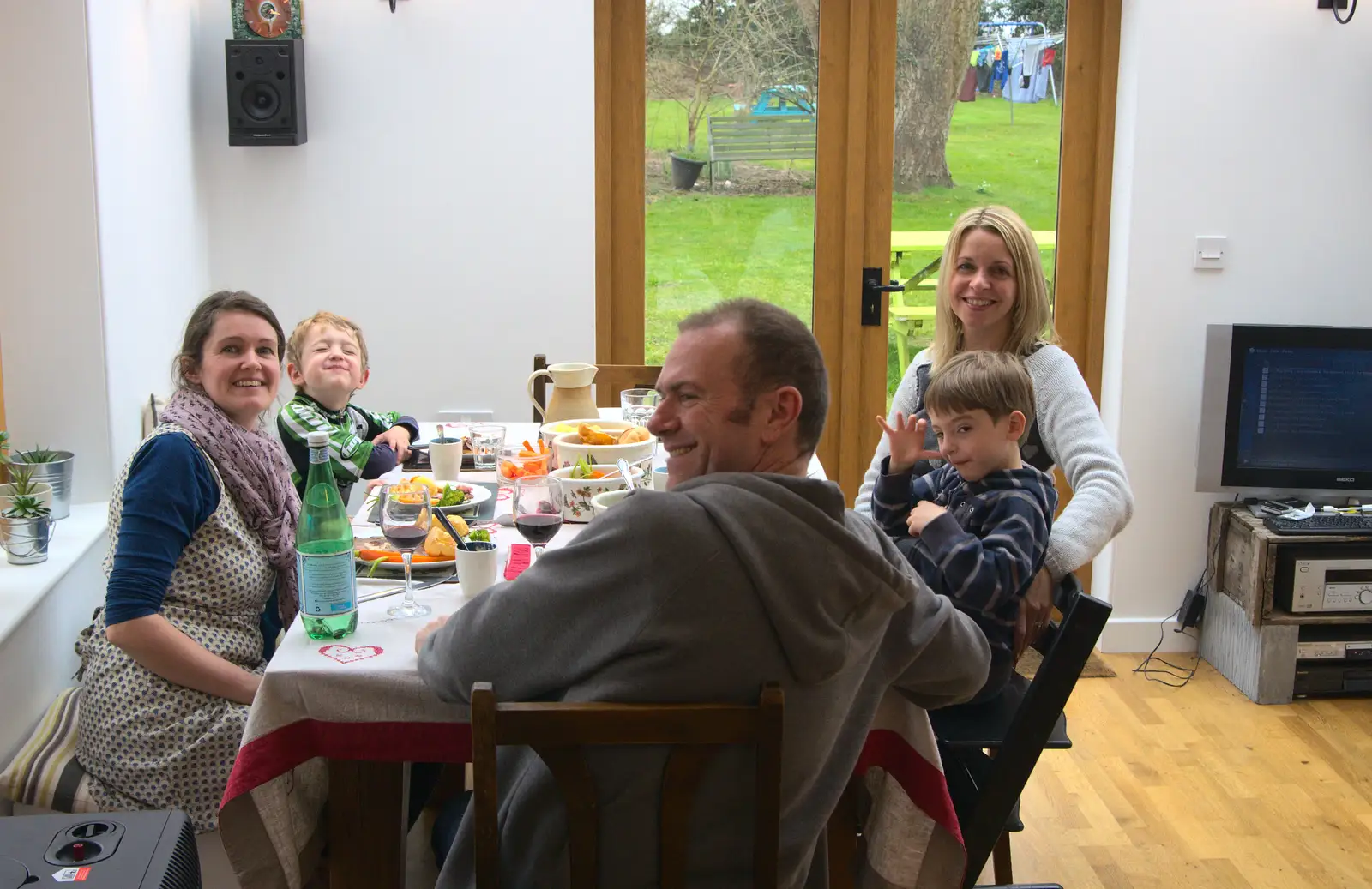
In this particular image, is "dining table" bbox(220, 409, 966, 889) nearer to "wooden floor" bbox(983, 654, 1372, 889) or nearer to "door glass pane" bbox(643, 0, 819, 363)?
"wooden floor" bbox(983, 654, 1372, 889)

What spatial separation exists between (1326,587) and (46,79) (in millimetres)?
3813

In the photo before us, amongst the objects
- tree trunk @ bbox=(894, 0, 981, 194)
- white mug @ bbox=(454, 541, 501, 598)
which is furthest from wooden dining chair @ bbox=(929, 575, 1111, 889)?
tree trunk @ bbox=(894, 0, 981, 194)

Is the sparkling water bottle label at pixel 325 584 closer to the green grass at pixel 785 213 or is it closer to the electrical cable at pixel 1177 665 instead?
the green grass at pixel 785 213

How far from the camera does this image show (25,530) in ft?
8.51

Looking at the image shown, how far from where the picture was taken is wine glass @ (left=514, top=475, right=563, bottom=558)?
2.03 m

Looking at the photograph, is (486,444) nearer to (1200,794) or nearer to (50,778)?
(50,778)

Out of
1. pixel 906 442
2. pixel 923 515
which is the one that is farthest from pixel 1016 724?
pixel 906 442

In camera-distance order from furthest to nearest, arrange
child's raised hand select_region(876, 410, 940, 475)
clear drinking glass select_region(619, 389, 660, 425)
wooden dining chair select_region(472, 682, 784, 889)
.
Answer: clear drinking glass select_region(619, 389, 660, 425) < child's raised hand select_region(876, 410, 940, 475) < wooden dining chair select_region(472, 682, 784, 889)

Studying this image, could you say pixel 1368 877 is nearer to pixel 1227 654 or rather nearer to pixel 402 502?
pixel 1227 654

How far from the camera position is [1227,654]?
4.02 m

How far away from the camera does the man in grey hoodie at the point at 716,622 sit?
52.4 inches

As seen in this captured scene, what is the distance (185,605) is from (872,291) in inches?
111

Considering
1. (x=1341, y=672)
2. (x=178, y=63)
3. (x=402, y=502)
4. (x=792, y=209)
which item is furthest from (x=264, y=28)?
(x=1341, y=672)

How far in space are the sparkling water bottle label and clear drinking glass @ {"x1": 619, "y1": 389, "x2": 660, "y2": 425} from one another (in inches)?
48.6
